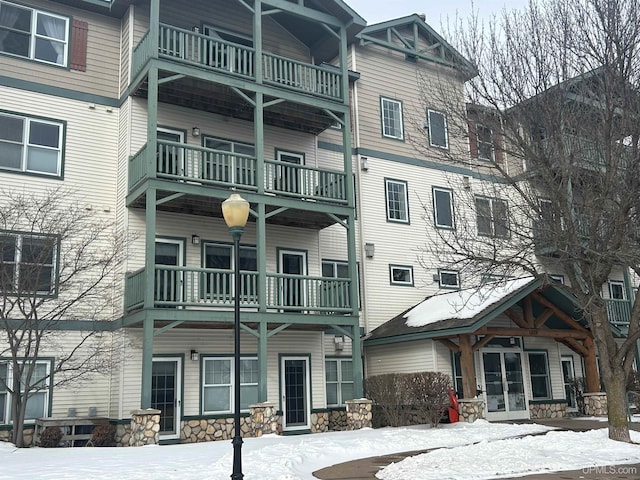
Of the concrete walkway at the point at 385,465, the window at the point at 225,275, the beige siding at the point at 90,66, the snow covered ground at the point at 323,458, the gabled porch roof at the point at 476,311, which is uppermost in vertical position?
the beige siding at the point at 90,66

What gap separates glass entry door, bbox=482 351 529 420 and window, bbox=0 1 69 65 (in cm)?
1544

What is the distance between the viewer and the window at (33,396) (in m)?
15.6

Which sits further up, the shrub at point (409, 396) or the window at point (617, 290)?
the window at point (617, 290)

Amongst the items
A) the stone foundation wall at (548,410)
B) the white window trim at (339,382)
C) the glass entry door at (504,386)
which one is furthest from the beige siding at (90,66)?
the stone foundation wall at (548,410)

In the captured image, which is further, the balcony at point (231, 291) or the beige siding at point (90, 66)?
the beige siding at point (90, 66)

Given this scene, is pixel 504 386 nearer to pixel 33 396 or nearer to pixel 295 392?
pixel 295 392

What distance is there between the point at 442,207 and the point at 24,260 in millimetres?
14900

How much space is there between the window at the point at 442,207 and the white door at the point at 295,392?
7949mm

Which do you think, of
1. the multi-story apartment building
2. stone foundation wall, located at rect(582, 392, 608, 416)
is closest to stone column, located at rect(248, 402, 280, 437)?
the multi-story apartment building

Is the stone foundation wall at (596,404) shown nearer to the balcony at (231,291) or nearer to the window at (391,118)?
the balcony at (231,291)

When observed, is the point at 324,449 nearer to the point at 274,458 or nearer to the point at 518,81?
the point at 274,458

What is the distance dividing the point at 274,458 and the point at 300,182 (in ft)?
30.3

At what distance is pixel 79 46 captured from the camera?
61.0ft

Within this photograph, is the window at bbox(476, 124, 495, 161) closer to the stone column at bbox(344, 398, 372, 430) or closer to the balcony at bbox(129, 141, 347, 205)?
the balcony at bbox(129, 141, 347, 205)
